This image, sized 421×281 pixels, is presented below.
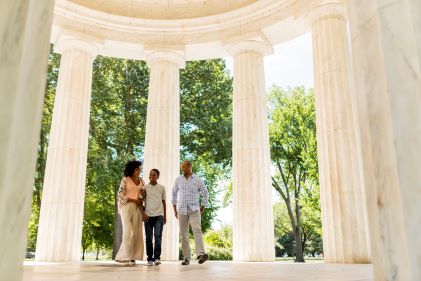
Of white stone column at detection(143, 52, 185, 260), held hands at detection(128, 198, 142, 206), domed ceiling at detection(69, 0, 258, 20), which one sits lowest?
held hands at detection(128, 198, 142, 206)

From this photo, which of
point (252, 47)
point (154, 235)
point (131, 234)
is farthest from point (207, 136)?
point (131, 234)

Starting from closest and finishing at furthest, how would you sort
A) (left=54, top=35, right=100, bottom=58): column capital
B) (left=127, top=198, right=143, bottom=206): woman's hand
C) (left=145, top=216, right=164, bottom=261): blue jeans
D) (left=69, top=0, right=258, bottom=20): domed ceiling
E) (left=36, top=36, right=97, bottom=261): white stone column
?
(left=127, top=198, right=143, bottom=206): woman's hand < (left=145, top=216, right=164, bottom=261): blue jeans < (left=36, top=36, right=97, bottom=261): white stone column < (left=54, top=35, right=100, bottom=58): column capital < (left=69, top=0, right=258, bottom=20): domed ceiling

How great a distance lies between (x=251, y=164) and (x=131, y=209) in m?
43.9

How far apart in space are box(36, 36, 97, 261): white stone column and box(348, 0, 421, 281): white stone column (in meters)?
91.7

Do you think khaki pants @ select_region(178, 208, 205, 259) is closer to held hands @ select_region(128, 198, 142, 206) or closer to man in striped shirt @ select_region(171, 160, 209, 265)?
man in striped shirt @ select_region(171, 160, 209, 265)

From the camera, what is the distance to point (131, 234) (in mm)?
67000

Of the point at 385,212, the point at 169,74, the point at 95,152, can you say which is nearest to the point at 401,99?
the point at 385,212

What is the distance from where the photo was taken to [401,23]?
20.6 metres

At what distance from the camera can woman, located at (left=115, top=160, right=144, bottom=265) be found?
220ft

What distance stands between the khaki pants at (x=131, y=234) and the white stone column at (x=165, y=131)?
126ft

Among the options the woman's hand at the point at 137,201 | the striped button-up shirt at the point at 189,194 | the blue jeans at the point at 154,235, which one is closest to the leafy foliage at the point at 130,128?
the striped button-up shirt at the point at 189,194

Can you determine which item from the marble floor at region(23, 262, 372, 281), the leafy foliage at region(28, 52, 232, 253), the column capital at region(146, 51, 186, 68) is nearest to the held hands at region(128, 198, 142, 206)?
the marble floor at region(23, 262, 372, 281)

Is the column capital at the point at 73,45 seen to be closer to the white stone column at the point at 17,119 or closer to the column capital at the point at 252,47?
the column capital at the point at 252,47

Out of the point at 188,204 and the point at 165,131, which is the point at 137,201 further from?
Answer: the point at 165,131
